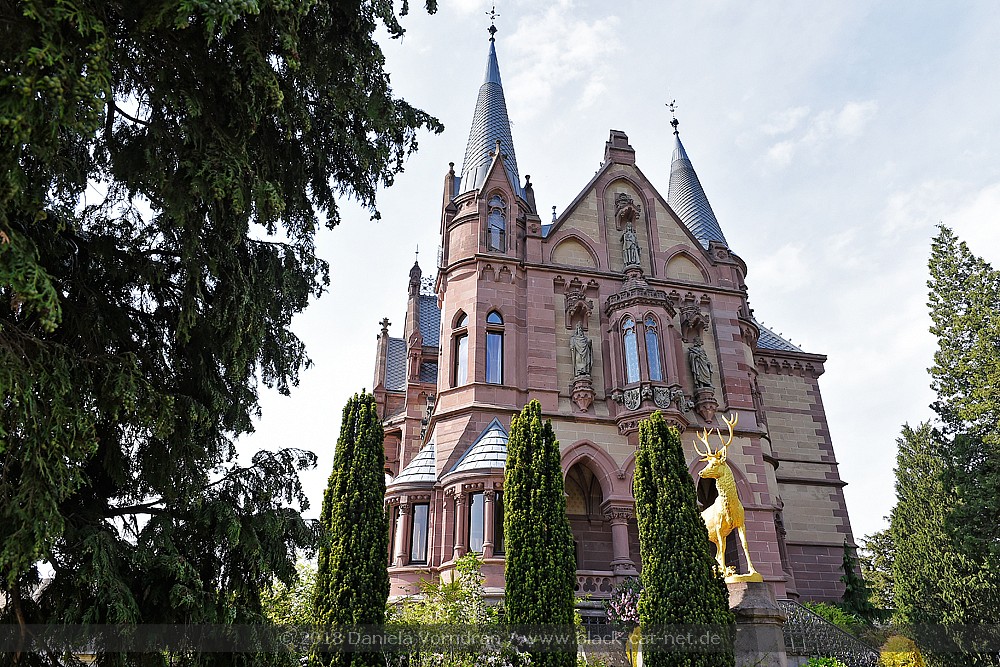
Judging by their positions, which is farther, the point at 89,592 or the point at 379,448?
the point at 379,448

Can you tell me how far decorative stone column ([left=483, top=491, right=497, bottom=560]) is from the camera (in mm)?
17797

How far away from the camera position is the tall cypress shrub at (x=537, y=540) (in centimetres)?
1316

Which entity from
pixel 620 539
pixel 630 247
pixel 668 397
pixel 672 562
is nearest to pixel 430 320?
pixel 630 247

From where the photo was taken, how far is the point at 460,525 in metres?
18.4

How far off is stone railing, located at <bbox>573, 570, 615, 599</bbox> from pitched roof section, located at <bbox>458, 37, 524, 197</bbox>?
13.1m

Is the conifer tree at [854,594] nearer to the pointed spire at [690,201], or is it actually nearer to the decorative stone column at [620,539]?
the decorative stone column at [620,539]

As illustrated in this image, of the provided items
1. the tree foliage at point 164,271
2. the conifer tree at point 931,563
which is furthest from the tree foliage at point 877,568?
the tree foliage at point 164,271

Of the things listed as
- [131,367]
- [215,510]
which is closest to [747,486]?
[215,510]

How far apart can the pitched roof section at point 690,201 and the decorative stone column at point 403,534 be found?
49.5 feet

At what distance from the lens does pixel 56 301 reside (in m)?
5.62

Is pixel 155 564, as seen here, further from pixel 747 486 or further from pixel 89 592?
pixel 747 486

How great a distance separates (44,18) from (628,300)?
18868 mm

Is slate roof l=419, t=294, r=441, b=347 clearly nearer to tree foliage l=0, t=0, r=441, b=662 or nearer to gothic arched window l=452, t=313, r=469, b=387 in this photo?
gothic arched window l=452, t=313, r=469, b=387

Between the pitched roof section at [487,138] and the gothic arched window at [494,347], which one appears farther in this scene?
the pitched roof section at [487,138]
